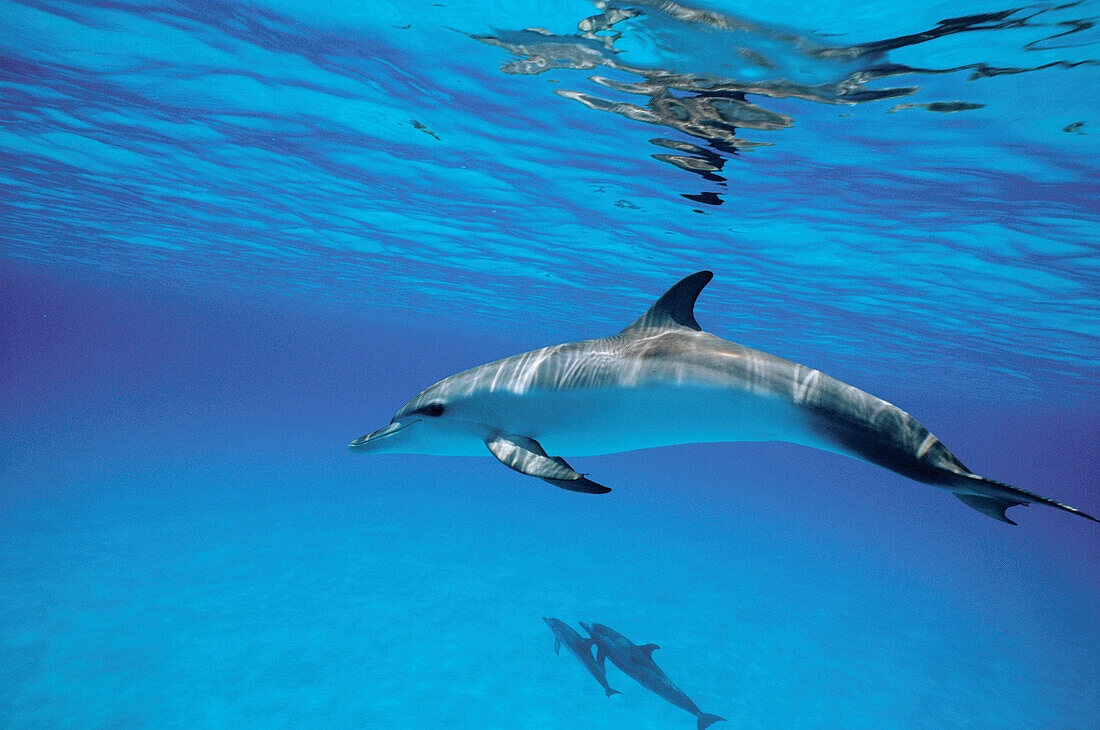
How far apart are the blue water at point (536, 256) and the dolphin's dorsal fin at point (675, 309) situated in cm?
402

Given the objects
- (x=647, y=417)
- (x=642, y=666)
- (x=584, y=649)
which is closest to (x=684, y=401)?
(x=647, y=417)

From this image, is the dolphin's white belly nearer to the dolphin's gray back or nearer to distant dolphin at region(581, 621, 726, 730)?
the dolphin's gray back

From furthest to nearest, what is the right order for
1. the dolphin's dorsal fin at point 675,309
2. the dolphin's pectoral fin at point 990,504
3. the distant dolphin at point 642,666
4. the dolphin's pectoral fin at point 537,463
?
the distant dolphin at point 642,666 → the dolphin's dorsal fin at point 675,309 → the dolphin's pectoral fin at point 537,463 → the dolphin's pectoral fin at point 990,504

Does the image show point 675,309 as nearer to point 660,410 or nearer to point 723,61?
point 660,410

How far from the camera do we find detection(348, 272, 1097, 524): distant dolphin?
8.48 ft

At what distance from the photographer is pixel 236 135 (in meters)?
11.9

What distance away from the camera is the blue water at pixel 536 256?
24.2 feet

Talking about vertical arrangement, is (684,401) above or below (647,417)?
above

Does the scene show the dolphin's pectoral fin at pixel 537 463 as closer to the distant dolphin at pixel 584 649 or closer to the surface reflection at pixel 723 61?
the surface reflection at pixel 723 61

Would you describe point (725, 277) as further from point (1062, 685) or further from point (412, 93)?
point (1062, 685)

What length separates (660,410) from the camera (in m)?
3.30

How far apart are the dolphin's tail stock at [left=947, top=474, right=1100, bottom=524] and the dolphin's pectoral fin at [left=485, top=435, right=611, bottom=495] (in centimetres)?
154

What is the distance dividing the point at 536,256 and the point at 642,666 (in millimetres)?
13385

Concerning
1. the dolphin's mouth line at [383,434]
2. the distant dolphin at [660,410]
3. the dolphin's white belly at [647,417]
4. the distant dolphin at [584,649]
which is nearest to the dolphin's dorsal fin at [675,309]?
the distant dolphin at [660,410]
